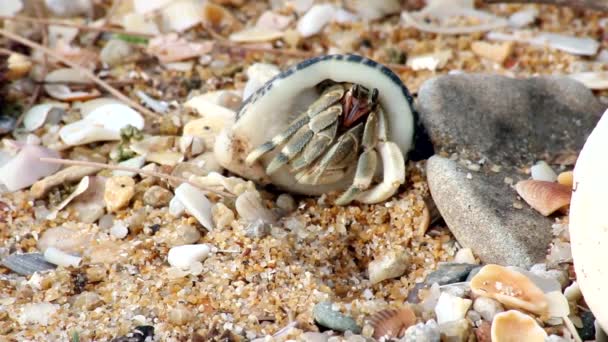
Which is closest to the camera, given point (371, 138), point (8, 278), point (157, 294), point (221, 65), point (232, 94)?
point (157, 294)

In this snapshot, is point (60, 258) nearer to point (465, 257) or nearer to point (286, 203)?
point (286, 203)

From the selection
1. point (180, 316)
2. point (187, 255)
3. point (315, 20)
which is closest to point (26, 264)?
point (187, 255)

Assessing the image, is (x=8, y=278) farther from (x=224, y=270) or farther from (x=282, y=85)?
(x=282, y=85)

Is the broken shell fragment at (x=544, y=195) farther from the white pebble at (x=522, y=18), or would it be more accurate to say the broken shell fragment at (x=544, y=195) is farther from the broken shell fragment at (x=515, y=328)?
the white pebble at (x=522, y=18)

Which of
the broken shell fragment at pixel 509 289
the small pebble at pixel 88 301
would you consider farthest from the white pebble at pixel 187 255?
the broken shell fragment at pixel 509 289

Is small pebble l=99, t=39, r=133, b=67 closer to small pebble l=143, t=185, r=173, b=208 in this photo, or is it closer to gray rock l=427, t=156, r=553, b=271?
small pebble l=143, t=185, r=173, b=208

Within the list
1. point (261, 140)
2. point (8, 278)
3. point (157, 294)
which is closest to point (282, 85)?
point (261, 140)

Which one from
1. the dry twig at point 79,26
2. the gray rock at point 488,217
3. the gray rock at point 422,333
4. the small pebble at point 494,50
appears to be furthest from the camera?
the dry twig at point 79,26
